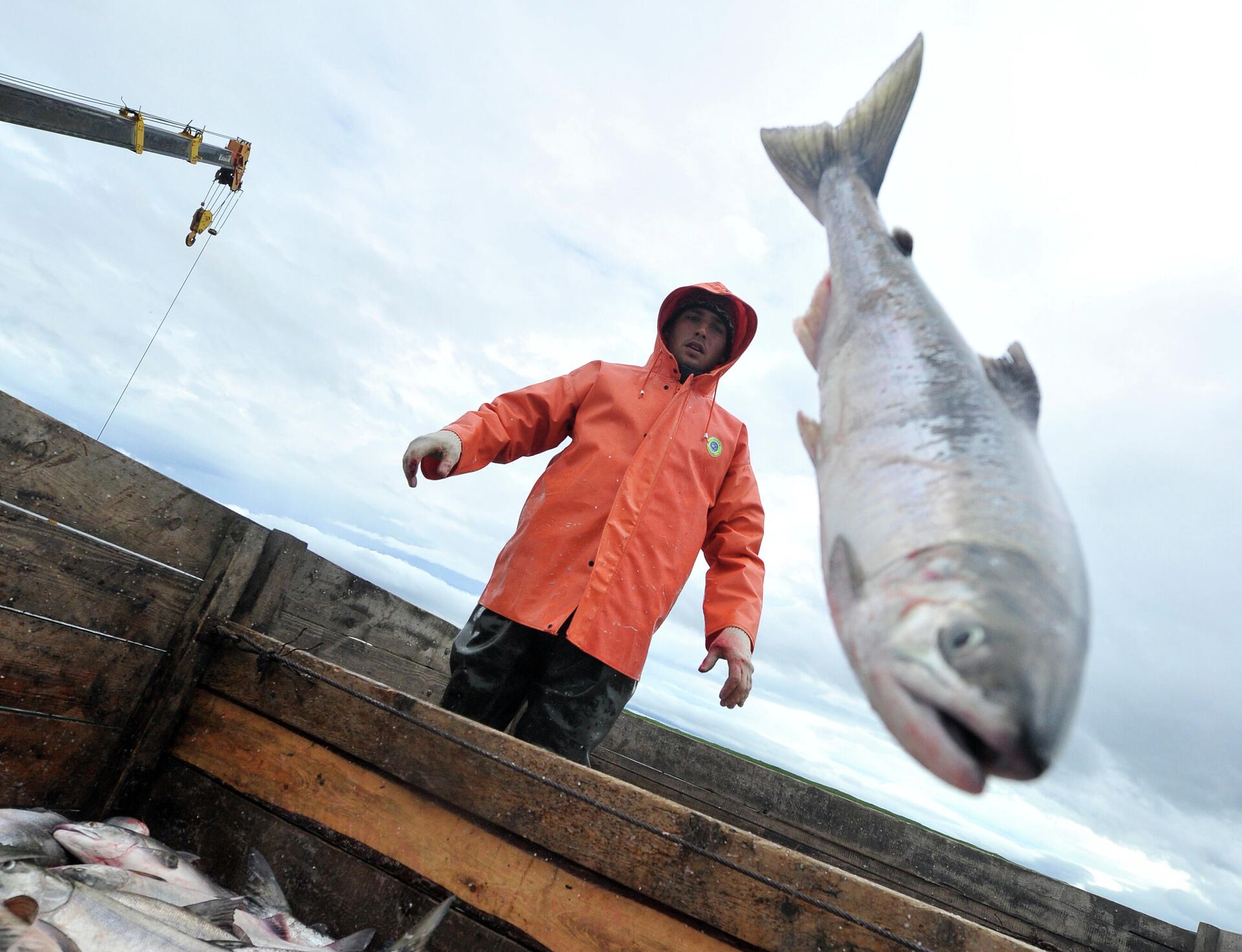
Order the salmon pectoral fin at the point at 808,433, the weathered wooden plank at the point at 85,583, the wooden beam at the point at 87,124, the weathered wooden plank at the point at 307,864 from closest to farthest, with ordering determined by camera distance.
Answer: the salmon pectoral fin at the point at 808,433 → the weathered wooden plank at the point at 307,864 → the weathered wooden plank at the point at 85,583 → the wooden beam at the point at 87,124

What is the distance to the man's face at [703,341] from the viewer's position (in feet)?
9.53

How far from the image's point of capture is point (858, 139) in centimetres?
121

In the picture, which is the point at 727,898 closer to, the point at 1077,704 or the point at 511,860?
the point at 511,860

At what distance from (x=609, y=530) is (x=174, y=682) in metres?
1.61

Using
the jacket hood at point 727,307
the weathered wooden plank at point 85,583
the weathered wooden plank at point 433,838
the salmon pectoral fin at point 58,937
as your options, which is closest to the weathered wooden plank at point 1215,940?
the weathered wooden plank at point 433,838

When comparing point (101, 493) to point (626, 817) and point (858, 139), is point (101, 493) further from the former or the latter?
point (858, 139)

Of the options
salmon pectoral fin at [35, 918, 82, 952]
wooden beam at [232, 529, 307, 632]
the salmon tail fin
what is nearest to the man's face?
the salmon tail fin

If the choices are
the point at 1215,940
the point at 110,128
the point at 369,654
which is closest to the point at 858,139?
the point at 369,654

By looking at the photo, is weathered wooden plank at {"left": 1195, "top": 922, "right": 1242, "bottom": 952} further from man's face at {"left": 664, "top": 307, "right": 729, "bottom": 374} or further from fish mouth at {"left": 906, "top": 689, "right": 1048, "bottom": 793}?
fish mouth at {"left": 906, "top": 689, "right": 1048, "bottom": 793}

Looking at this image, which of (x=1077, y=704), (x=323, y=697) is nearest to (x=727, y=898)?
(x=323, y=697)

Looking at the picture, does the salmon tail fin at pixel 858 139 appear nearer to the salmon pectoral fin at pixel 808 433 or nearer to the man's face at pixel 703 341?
the salmon pectoral fin at pixel 808 433

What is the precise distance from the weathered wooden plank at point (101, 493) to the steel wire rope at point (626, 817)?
1.98ft

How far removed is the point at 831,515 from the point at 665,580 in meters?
2.07

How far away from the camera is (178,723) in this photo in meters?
2.61
